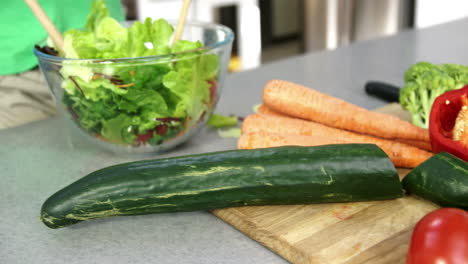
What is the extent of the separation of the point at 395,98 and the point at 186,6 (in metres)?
0.69

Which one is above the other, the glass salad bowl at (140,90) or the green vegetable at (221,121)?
the glass salad bowl at (140,90)

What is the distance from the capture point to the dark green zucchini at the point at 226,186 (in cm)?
90

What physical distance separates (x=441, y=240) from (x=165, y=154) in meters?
0.73

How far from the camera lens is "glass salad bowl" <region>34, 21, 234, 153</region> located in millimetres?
1058

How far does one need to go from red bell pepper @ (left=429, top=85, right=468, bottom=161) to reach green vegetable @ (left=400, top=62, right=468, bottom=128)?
0.47ft

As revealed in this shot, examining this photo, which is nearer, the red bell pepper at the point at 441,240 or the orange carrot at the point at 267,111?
the red bell pepper at the point at 441,240

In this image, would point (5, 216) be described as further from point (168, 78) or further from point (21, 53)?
point (21, 53)

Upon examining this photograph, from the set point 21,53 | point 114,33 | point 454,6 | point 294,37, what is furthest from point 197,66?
point 294,37

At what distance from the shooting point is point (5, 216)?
3.28 feet

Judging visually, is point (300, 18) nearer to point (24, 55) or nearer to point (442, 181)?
point (24, 55)

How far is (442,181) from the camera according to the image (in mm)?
890

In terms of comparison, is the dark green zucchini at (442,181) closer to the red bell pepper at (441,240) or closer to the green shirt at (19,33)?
the red bell pepper at (441,240)

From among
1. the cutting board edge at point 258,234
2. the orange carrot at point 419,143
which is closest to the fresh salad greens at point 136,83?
the cutting board edge at point 258,234

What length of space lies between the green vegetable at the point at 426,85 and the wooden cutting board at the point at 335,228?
362 mm
